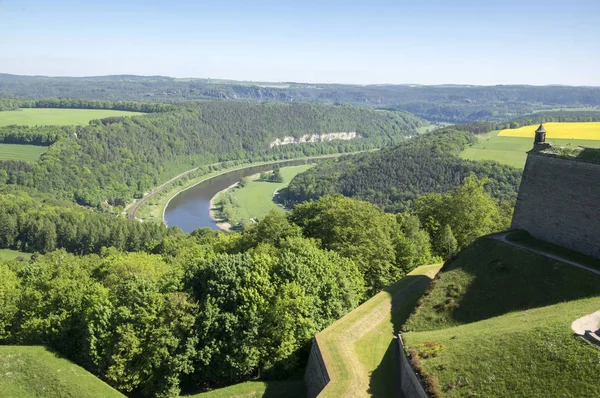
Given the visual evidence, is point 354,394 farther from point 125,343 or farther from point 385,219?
point 385,219

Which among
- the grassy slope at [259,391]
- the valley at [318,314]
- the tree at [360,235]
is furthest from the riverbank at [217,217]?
the grassy slope at [259,391]

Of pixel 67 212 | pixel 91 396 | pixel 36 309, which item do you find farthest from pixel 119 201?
pixel 91 396

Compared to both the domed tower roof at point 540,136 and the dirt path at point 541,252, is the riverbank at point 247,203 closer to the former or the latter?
the dirt path at point 541,252

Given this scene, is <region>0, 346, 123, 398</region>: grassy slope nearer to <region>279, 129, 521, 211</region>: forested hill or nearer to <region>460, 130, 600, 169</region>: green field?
<region>279, 129, 521, 211</region>: forested hill

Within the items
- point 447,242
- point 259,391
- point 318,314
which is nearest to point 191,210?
point 447,242

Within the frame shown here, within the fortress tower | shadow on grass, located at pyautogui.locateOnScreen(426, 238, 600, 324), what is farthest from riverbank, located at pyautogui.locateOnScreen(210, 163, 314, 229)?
shadow on grass, located at pyautogui.locateOnScreen(426, 238, 600, 324)

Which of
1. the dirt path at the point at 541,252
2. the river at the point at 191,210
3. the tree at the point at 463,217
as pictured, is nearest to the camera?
Answer: the dirt path at the point at 541,252

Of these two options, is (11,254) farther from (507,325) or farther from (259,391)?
(507,325)
